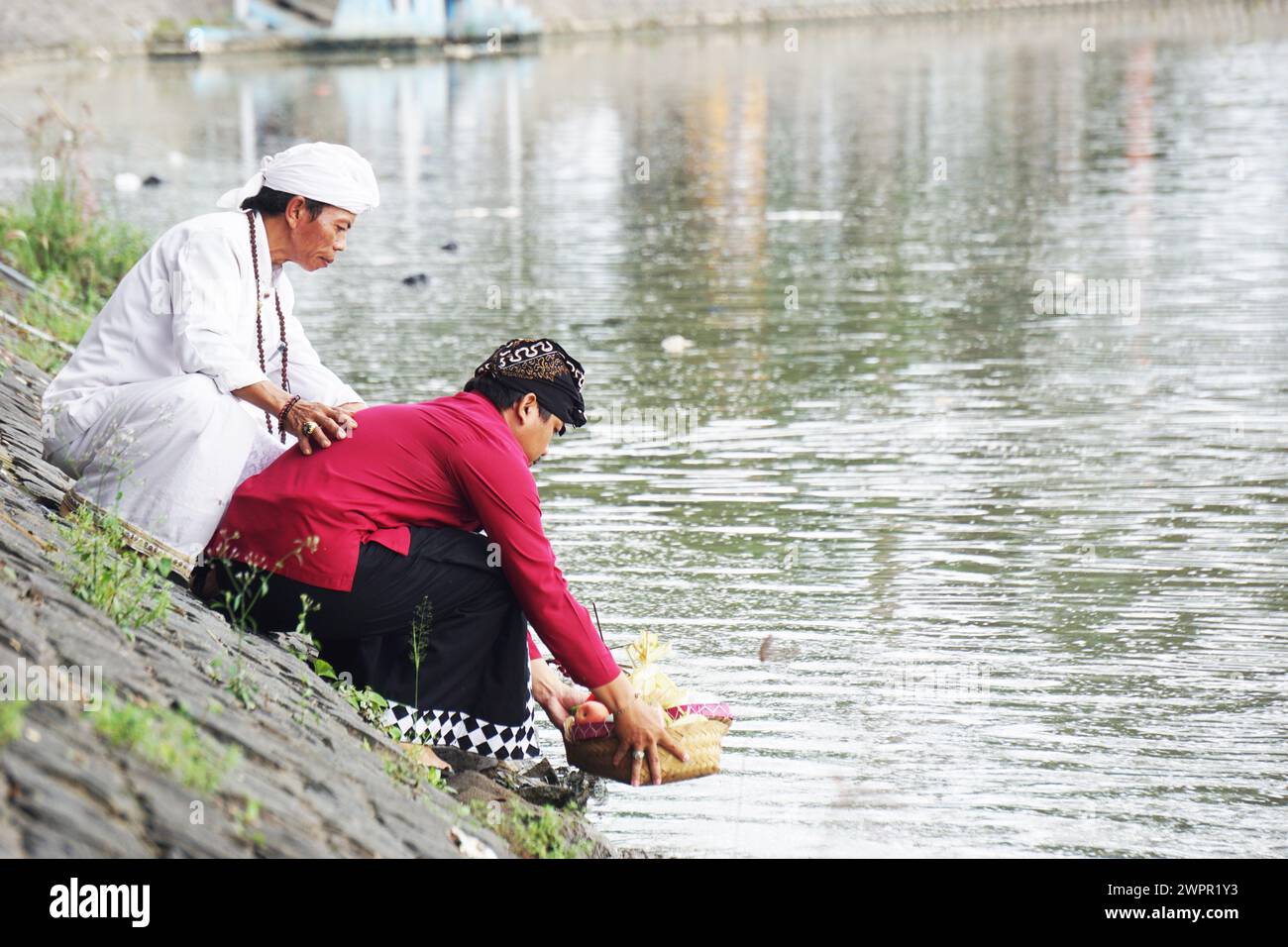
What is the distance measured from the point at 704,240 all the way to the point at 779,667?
9.69 metres

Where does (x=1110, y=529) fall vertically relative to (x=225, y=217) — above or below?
below

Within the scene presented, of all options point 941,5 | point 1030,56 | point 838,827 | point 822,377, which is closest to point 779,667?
point 838,827

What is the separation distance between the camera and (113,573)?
15.3ft

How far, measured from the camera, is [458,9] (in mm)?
48281

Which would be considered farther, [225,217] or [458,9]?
[458,9]

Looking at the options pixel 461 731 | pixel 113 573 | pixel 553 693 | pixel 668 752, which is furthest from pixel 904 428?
pixel 113 573

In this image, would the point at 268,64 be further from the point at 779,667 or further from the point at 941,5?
the point at 779,667

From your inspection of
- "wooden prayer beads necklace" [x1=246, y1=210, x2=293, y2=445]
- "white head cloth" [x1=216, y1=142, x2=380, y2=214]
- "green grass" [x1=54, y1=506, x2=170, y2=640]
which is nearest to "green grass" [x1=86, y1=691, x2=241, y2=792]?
"green grass" [x1=54, y1=506, x2=170, y2=640]

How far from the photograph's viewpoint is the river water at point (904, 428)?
5.22 meters

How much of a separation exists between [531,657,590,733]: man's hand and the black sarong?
0.11 meters

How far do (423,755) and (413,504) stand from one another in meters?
0.69

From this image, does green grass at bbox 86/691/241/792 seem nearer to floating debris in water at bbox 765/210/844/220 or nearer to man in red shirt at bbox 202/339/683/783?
man in red shirt at bbox 202/339/683/783

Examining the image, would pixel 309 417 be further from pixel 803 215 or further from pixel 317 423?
pixel 803 215

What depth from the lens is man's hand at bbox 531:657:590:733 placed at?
523 cm
